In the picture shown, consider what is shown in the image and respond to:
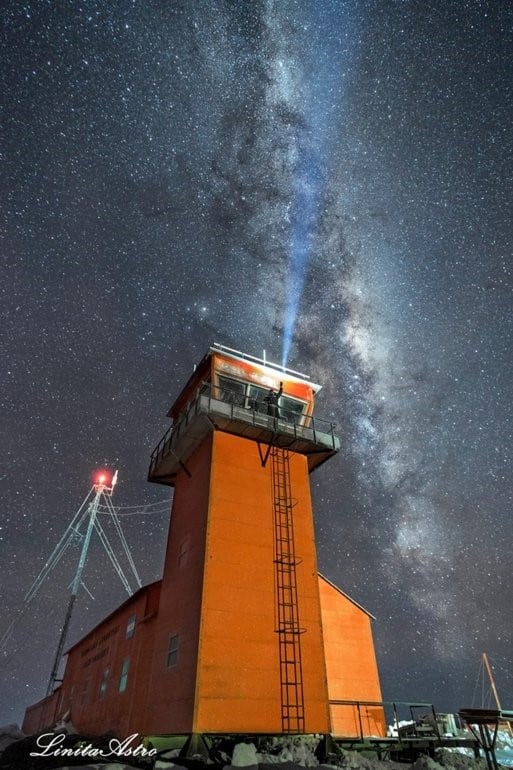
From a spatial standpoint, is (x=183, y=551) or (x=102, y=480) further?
(x=102, y=480)

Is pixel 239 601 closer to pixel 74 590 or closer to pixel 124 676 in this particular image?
pixel 124 676

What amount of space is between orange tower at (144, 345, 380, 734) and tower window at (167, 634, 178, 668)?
0.27 feet

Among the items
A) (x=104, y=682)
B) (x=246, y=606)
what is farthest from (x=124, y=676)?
(x=246, y=606)

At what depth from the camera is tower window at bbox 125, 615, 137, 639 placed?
2095 centimetres

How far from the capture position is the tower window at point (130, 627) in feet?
68.7

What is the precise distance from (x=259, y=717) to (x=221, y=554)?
4561 millimetres

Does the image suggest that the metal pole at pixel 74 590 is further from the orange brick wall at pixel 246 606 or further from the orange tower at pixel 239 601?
the orange brick wall at pixel 246 606

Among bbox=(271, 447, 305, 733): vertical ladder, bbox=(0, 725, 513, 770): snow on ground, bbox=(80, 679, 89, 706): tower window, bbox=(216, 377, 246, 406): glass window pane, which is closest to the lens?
bbox=(0, 725, 513, 770): snow on ground

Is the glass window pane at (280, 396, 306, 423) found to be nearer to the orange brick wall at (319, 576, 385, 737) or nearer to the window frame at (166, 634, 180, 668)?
the orange brick wall at (319, 576, 385, 737)

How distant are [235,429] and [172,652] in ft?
25.6

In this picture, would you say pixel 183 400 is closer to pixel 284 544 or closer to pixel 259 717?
pixel 284 544

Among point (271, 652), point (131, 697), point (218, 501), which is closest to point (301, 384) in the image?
point (218, 501)

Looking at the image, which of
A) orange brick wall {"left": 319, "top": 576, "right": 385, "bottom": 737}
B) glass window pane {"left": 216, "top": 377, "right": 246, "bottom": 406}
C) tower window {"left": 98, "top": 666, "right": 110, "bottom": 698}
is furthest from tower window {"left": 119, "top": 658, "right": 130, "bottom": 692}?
glass window pane {"left": 216, "top": 377, "right": 246, "bottom": 406}

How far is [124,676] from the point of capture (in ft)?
66.6
